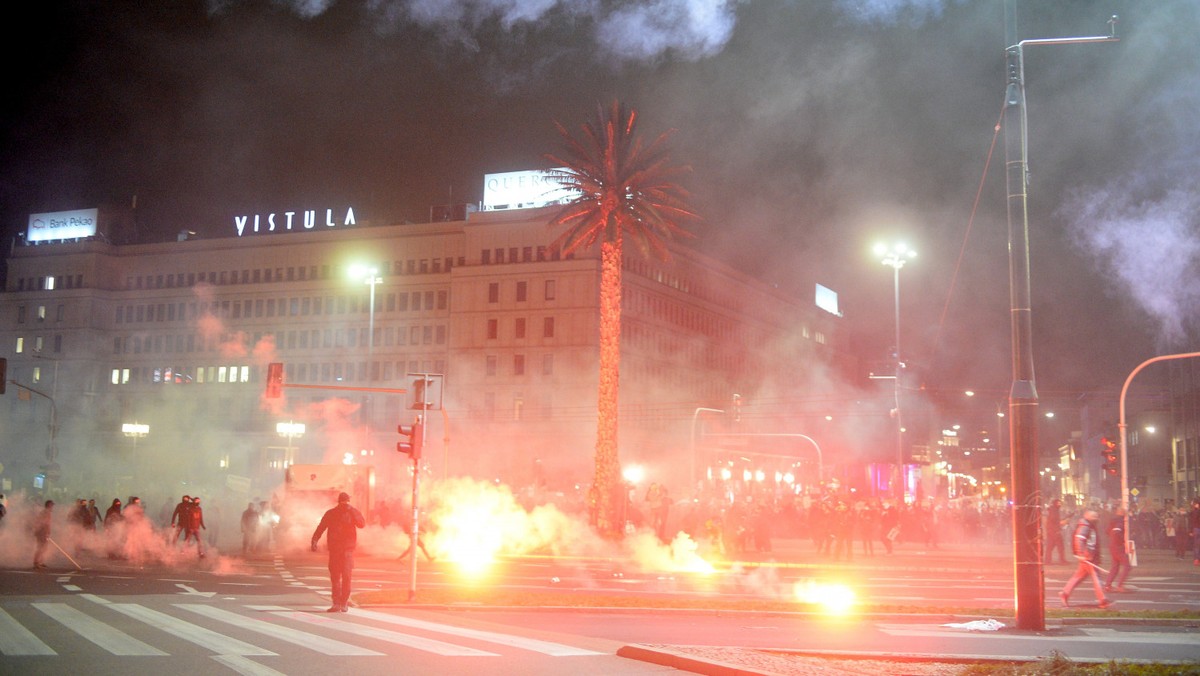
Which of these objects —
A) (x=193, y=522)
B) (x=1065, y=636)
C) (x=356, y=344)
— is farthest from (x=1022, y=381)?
(x=356, y=344)

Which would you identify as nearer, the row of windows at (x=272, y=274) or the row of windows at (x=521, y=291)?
the row of windows at (x=521, y=291)

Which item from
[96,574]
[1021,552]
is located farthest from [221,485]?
[1021,552]

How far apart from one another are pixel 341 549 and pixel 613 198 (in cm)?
2424

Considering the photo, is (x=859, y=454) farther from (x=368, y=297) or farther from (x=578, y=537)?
(x=368, y=297)

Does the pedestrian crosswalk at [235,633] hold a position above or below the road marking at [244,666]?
below

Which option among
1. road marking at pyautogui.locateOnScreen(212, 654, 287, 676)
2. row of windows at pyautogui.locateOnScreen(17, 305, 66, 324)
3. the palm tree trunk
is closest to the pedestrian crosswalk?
road marking at pyautogui.locateOnScreen(212, 654, 287, 676)

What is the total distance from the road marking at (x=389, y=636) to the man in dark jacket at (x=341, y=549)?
0.35m

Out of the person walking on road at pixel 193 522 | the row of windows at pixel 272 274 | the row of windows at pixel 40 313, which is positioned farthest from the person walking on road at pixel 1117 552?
the row of windows at pixel 40 313

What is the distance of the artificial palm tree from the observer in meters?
37.6

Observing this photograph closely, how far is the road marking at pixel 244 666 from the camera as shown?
9922mm

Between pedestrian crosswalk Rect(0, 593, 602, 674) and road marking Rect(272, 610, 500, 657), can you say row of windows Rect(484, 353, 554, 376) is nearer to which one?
pedestrian crosswalk Rect(0, 593, 602, 674)

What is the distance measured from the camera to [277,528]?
33438mm

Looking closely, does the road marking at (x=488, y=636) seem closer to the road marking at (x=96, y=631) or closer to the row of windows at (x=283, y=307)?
the road marking at (x=96, y=631)

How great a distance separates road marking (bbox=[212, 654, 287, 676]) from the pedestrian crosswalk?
0.01 metres
